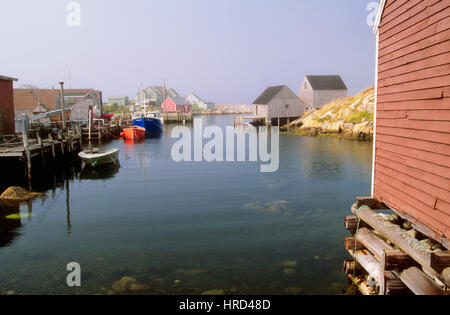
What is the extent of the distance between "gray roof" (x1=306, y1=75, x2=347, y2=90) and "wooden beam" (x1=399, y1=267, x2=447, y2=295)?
237ft

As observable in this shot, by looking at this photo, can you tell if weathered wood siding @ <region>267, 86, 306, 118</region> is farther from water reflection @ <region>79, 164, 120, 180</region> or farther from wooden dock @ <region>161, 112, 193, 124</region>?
water reflection @ <region>79, 164, 120, 180</region>

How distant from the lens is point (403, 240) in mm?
6938

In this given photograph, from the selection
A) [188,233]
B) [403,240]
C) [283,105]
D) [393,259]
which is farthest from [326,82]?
[393,259]

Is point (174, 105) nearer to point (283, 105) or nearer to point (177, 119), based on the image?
point (177, 119)

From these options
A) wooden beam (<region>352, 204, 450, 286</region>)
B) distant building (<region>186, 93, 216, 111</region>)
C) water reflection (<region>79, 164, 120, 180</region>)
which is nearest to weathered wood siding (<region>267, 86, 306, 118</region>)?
water reflection (<region>79, 164, 120, 180</region>)

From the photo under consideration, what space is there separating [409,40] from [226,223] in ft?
32.9

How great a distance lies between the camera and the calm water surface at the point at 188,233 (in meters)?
10.3

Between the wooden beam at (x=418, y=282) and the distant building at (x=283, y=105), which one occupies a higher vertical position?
the distant building at (x=283, y=105)

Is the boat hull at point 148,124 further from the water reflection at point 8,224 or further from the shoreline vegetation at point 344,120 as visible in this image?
Answer: the water reflection at point 8,224

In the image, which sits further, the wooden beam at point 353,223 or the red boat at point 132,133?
the red boat at point 132,133

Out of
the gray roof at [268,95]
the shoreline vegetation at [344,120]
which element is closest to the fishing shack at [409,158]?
the shoreline vegetation at [344,120]

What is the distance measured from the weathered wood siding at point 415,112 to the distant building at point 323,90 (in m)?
68.8

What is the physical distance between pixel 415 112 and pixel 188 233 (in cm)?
932

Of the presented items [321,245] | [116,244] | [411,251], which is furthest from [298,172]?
[411,251]
